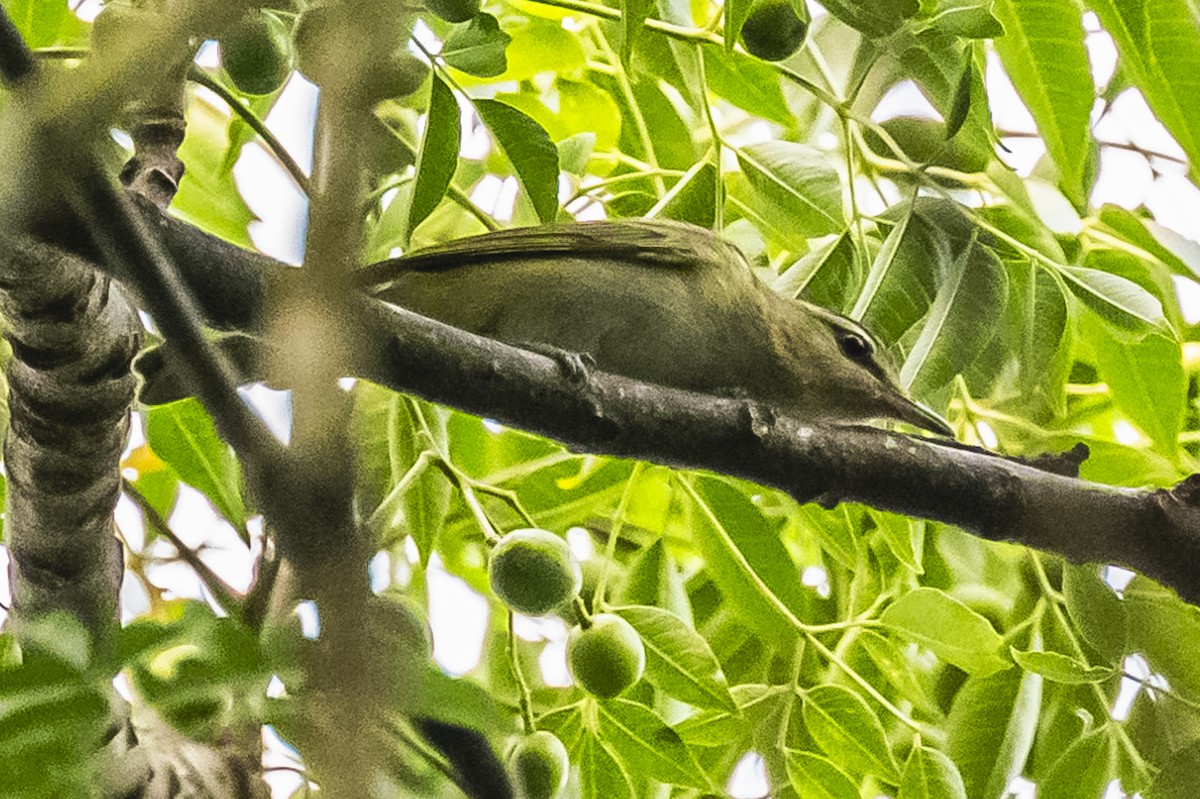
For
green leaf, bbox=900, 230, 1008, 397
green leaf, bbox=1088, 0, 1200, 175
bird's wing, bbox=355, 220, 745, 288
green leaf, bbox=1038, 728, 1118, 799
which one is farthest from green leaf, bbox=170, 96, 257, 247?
green leaf, bbox=1038, 728, 1118, 799

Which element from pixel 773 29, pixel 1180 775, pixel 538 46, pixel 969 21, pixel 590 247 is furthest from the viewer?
pixel 590 247

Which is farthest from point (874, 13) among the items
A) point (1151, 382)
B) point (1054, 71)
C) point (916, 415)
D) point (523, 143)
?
point (916, 415)

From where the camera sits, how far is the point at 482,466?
203 cm

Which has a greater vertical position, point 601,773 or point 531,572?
point 531,572

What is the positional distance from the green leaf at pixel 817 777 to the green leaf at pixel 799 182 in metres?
0.73

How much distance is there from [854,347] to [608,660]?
934 millimetres

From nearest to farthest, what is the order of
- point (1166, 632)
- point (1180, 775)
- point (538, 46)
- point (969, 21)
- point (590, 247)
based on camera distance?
point (969, 21), point (1180, 775), point (1166, 632), point (538, 46), point (590, 247)

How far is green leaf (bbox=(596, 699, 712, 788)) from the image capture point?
168cm

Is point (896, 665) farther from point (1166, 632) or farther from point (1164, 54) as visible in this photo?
point (1164, 54)

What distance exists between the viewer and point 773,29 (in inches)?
66.1

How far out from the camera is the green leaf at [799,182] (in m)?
1.92

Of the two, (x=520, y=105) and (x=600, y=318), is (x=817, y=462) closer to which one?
(x=600, y=318)

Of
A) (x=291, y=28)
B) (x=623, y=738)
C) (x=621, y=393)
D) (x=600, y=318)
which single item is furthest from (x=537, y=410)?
(x=600, y=318)

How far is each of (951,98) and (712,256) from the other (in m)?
0.74
